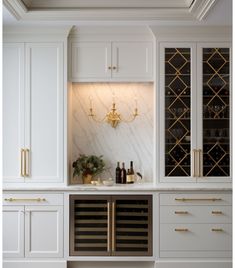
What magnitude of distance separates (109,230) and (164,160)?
868 mm

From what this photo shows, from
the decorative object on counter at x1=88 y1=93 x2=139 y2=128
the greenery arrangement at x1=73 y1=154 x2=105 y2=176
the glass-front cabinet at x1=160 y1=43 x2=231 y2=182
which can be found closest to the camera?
the glass-front cabinet at x1=160 y1=43 x2=231 y2=182

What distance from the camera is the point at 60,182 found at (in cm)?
383

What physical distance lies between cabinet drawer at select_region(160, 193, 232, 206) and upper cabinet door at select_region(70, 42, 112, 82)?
1346mm

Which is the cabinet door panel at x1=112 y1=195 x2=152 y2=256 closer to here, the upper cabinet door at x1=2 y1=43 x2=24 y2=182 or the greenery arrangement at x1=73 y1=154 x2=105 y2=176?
the greenery arrangement at x1=73 y1=154 x2=105 y2=176

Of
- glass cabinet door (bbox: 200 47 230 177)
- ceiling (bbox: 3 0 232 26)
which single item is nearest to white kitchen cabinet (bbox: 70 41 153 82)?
ceiling (bbox: 3 0 232 26)

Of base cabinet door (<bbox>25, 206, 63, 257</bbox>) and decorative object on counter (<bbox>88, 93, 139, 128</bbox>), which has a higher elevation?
decorative object on counter (<bbox>88, 93, 139, 128</bbox>)

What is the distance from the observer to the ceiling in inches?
140

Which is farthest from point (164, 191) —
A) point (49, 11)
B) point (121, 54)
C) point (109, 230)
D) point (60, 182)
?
point (49, 11)

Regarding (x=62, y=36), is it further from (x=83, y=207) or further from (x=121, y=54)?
(x=83, y=207)

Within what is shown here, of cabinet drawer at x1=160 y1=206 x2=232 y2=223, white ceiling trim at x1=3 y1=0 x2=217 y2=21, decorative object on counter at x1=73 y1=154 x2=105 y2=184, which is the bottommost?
cabinet drawer at x1=160 y1=206 x2=232 y2=223

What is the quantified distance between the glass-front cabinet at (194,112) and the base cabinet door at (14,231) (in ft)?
4.80

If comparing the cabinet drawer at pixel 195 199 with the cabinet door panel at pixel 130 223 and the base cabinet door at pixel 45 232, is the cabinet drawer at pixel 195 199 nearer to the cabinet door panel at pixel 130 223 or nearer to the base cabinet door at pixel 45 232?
the cabinet door panel at pixel 130 223

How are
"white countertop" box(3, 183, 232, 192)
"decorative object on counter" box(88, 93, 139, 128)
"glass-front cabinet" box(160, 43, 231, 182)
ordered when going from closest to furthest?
"white countertop" box(3, 183, 232, 192)
"glass-front cabinet" box(160, 43, 231, 182)
"decorative object on counter" box(88, 93, 139, 128)

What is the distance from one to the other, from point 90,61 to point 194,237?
201 cm
